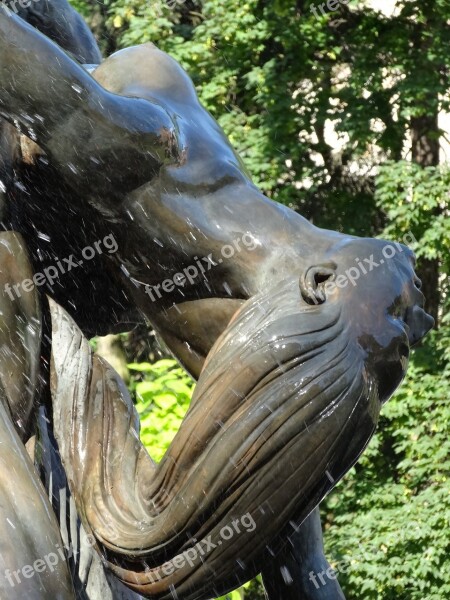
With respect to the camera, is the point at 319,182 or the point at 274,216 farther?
the point at 319,182

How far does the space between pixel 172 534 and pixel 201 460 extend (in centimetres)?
15

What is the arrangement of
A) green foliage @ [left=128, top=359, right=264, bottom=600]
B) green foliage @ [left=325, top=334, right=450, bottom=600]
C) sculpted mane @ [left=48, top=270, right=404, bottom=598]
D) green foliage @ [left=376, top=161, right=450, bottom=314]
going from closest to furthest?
sculpted mane @ [left=48, top=270, right=404, bottom=598] → green foliage @ [left=128, top=359, right=264, bottom=600] → green foliage @ [left=325, top=334, right=450, bottom=600] → green foliage @ [left=376, top=161, right=450, bottom=314]

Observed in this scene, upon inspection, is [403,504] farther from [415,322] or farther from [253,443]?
[253,443]

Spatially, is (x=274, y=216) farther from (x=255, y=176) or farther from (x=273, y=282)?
(x=255, y=176)

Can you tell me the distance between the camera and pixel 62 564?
2.31m

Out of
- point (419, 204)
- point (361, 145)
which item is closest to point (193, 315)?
point (419, 204)

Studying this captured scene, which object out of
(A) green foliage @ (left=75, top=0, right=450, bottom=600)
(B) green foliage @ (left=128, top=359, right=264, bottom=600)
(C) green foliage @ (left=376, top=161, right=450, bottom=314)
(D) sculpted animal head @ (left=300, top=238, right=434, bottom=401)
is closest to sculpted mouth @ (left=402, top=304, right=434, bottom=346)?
(D) sculpted animal head @ (left=300, top=238, right=434, bottom=401)

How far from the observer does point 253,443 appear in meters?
2.24

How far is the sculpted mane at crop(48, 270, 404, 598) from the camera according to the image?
2244 mm

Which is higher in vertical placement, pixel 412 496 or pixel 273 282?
pixel 273 282

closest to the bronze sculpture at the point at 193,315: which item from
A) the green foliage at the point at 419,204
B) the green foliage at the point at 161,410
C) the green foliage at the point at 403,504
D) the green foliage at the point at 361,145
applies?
the green foliage at the point at 161,410

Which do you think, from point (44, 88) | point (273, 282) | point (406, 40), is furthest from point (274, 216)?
point (406, 40)

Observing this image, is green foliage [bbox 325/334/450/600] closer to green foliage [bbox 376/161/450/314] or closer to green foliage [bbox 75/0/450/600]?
green foliage [bbox 75/0/450/600]

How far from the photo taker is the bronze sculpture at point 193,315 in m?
2.27
